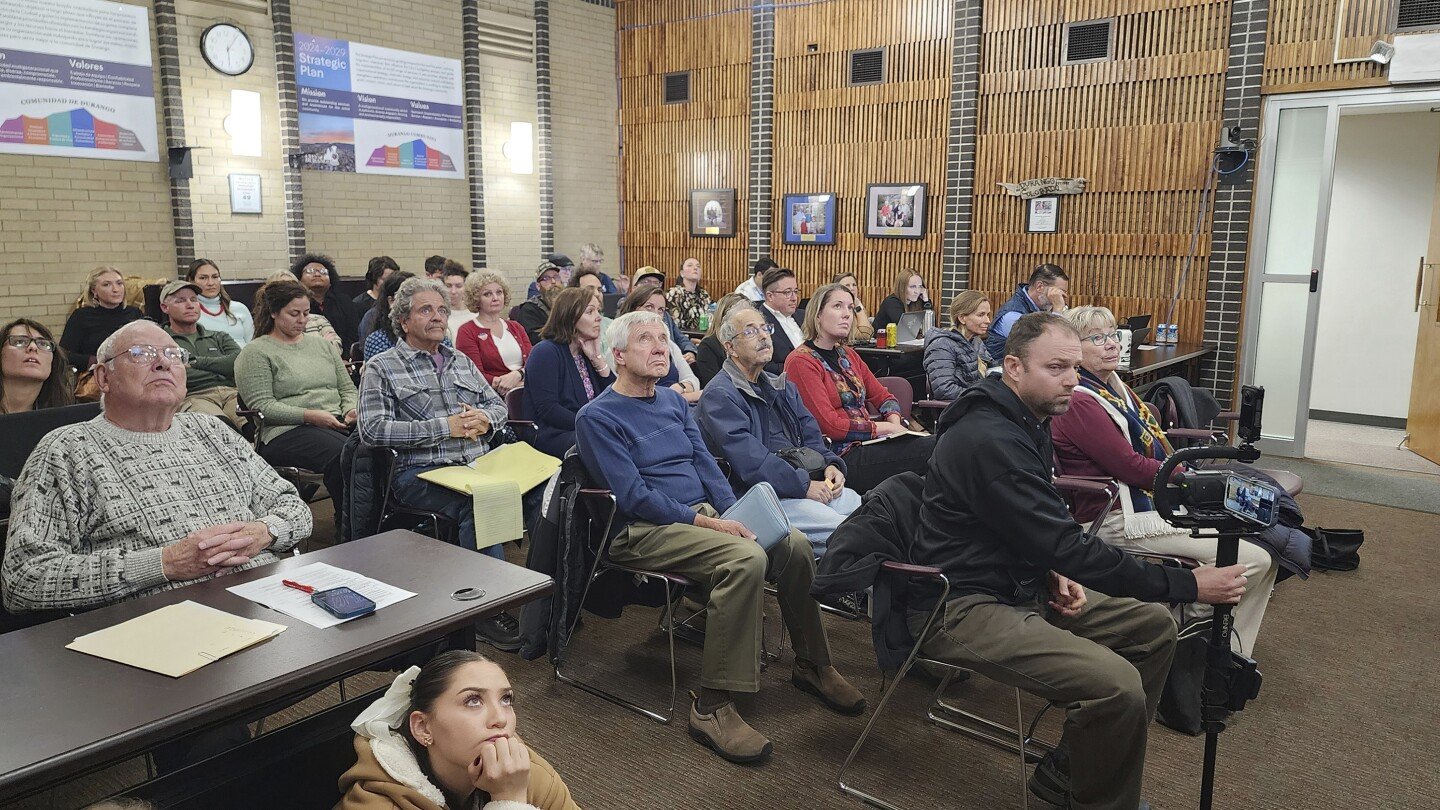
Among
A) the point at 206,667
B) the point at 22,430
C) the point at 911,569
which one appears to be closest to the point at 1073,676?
the point at 911,569

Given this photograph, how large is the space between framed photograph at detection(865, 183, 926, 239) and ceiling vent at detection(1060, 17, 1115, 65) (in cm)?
186

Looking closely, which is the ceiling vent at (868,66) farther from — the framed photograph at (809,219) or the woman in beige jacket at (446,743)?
the woman in beige jacket at (446,743)

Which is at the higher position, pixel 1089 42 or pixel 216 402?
pixel 1089 42

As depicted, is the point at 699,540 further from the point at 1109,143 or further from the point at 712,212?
the point at 712,212

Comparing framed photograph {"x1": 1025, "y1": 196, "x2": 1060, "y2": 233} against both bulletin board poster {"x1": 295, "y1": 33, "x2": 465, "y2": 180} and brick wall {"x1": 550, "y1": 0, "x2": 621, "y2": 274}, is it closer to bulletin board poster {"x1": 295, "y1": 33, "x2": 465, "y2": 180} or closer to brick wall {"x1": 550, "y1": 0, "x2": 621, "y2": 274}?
brick wall {"x1": 550, "y1": 0, "x2": 621, "y2": 274}

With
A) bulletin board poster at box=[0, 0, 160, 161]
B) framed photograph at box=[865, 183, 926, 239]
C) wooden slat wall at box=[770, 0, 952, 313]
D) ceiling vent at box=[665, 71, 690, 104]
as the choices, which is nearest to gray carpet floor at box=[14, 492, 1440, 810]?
bulletin board poster at box=[0, 0, 160, 161]

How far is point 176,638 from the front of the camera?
6.48ft

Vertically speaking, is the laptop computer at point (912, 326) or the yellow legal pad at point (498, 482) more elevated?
the laptop computer at point (912, 326)

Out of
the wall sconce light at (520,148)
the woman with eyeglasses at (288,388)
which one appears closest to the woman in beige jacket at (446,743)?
the woman with eyeglasses at (288,388)

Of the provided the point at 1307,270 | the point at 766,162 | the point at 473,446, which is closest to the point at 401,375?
the point at 473,446

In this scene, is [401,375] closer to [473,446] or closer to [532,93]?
[473,446]

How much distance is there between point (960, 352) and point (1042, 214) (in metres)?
3.95

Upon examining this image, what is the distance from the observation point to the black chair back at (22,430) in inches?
132

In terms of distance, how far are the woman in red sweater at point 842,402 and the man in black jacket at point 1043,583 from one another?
1.82m
